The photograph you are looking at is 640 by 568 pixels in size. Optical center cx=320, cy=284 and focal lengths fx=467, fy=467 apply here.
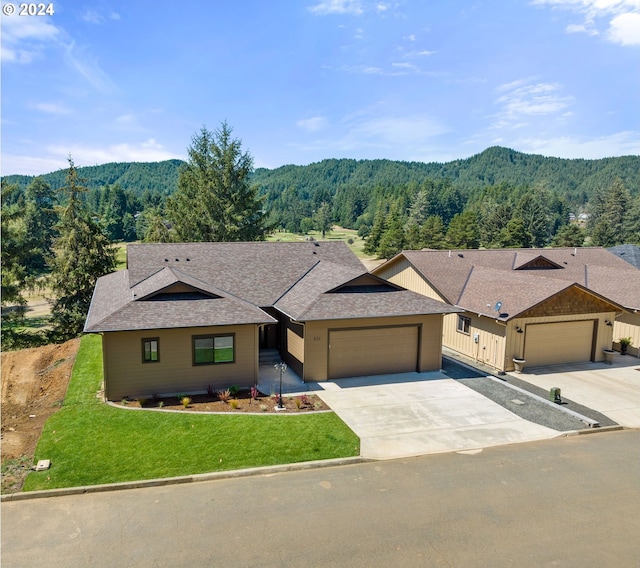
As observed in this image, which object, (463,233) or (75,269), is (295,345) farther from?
(463,233)

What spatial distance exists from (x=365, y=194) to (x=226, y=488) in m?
159

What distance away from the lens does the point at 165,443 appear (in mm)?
12758

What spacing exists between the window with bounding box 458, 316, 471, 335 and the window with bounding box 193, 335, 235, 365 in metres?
12.2

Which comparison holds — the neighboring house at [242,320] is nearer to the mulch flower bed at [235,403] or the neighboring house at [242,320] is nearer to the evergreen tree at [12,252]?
the mulch flower bed at [235,403]

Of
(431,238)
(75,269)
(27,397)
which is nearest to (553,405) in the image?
(27,397)

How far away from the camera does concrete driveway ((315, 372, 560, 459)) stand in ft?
44.3

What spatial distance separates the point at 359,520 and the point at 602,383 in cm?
1479

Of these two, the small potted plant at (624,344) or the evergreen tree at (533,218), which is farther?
the evergreen tree at (533,218)

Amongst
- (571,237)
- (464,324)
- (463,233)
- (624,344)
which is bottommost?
(624,344)

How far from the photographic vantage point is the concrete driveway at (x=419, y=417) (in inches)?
531

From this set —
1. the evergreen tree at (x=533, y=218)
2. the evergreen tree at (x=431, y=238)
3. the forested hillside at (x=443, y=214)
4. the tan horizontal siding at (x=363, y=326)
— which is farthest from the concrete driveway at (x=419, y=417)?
the evergreen tree at (x=533, y=218)

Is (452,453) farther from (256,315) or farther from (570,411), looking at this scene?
(256,315)

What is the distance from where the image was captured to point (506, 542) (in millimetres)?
9000

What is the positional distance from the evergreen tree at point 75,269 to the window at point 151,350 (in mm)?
16127
